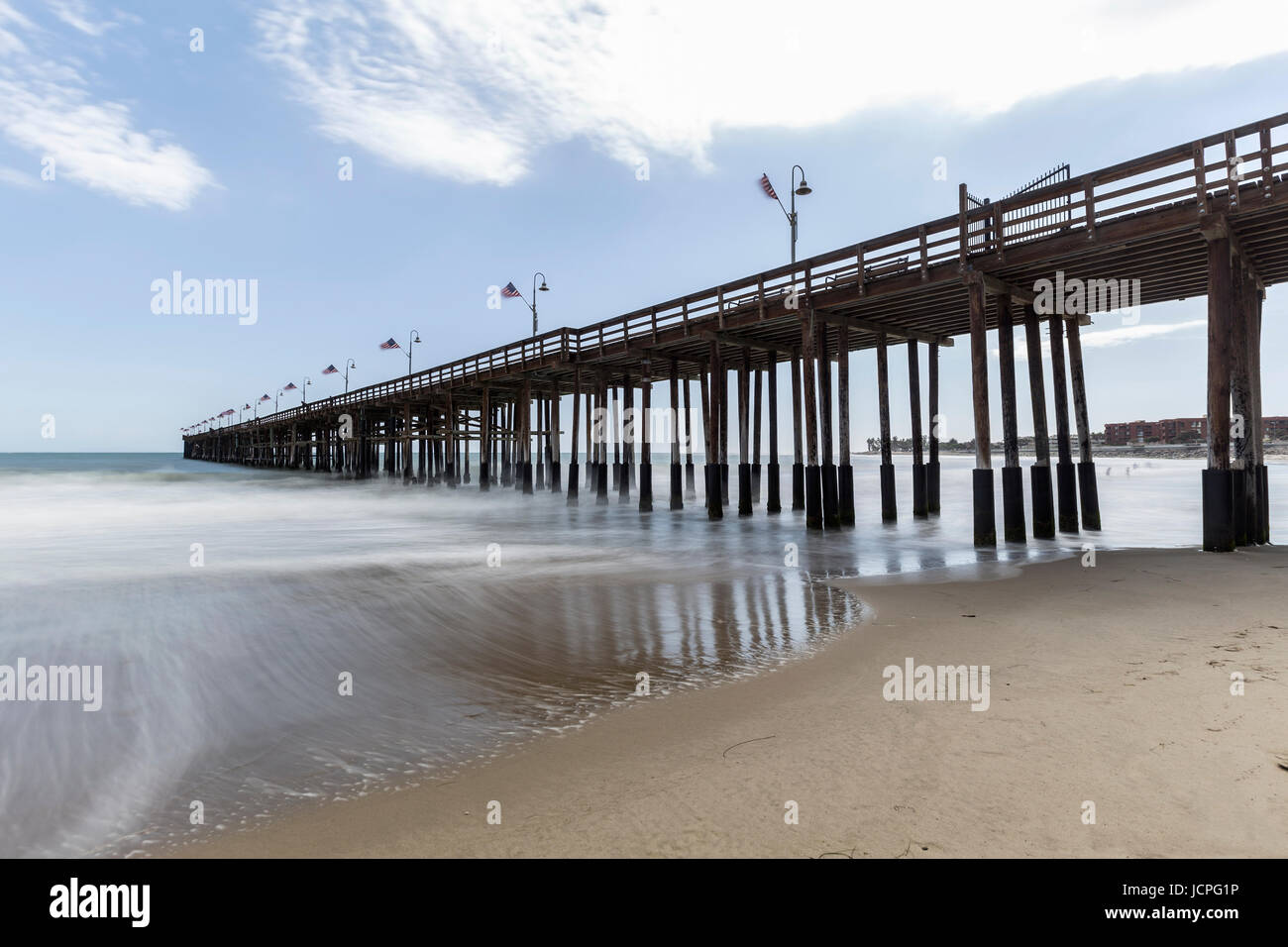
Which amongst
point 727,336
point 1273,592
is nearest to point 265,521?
point 727,336

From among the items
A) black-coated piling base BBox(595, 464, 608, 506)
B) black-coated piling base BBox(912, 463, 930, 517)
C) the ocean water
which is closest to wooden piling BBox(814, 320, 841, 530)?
the ocean water

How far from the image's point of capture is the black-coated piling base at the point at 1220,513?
1109 cm

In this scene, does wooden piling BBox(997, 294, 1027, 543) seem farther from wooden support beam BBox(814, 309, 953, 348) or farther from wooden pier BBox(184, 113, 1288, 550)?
wooden support beam BBox(814, 309, 953, 348)

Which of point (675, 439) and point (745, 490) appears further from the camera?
point (675, 439)

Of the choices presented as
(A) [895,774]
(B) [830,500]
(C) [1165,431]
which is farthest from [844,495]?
(C) [1165,431]

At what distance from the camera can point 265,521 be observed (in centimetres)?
2212

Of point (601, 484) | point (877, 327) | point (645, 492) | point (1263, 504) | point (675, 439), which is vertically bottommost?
point (1263, 504)

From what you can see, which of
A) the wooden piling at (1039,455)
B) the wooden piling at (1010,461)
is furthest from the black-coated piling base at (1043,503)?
the wooden piling at (1010,461)

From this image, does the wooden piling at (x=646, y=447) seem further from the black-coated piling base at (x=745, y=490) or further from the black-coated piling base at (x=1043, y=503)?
the black-coated piling base at (x=1043, y=503)

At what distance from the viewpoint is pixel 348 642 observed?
699cm

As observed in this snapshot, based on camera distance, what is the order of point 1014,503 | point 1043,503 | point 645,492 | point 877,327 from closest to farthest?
point 1014,503, point 1043,503, point 877,327, point 645,492

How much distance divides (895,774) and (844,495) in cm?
1609

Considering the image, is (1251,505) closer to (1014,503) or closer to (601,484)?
(1014,503)
